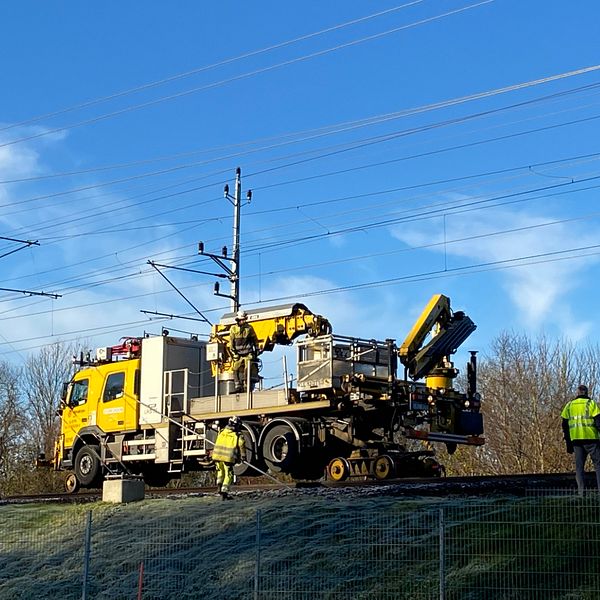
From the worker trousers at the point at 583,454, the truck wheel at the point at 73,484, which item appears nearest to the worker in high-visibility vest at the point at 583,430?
the worker trousers at the point at 583,454

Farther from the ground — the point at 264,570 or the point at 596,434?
the point at 596,434

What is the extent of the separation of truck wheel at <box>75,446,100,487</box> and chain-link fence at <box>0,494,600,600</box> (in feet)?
29.4

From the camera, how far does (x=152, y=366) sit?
87.8 feet

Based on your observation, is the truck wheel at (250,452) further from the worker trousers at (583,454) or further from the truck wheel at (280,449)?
the worker trousers at (583,454)

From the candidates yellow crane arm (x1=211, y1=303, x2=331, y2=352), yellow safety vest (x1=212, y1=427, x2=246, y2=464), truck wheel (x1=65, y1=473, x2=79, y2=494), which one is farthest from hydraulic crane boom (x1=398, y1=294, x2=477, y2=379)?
truck wheel (x1=65, y1=473, x2=79, y2=494)

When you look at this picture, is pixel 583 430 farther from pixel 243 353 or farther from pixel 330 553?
pixel 243 353

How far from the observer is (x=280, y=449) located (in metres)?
22.6

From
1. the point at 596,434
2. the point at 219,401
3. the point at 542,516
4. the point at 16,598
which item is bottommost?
the point at 16,598

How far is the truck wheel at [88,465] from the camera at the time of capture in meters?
27.4

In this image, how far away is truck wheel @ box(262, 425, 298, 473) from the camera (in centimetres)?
2223

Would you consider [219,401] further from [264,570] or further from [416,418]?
[264,570]

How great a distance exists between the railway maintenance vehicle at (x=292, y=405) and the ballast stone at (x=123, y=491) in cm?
244

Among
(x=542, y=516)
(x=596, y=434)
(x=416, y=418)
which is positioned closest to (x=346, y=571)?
(x=542, y=516)

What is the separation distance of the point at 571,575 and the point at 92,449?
17348 millimetres
